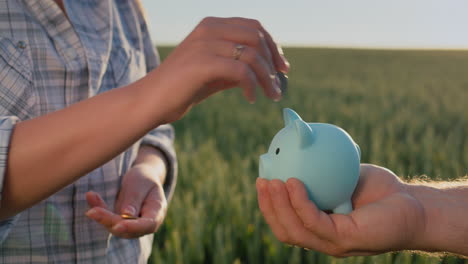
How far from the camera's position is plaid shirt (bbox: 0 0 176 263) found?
103 centimetres

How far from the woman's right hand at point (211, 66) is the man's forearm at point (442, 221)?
424 millimetres

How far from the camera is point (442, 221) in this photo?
3.15 ft

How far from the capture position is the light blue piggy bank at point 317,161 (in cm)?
89

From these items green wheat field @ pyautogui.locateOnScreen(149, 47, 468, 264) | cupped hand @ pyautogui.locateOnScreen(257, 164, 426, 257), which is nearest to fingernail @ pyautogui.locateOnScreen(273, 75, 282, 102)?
cupped hand @ pyautogui.locateOnScreen(257, 164, 426, 257)

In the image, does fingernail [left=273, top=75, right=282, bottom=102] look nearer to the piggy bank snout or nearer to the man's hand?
the piggy bank snout

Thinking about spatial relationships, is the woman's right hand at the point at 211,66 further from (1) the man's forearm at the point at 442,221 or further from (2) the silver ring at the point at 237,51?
(1) the man's forearm at the point at 442,221

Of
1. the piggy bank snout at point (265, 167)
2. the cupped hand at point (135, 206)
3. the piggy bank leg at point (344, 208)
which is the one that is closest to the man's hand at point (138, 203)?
the cupped hand at point (135, 206)

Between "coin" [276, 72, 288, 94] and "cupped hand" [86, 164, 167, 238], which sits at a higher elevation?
"coin" [276, 72, 288, 94]

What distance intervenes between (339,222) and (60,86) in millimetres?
631

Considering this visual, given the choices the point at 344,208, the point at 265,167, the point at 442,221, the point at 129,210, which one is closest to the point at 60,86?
the point at 129,210

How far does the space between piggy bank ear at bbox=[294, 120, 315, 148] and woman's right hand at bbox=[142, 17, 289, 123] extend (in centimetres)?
14

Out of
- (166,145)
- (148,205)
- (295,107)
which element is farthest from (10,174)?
(295,107)

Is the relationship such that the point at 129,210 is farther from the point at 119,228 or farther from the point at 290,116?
the point at 290,116

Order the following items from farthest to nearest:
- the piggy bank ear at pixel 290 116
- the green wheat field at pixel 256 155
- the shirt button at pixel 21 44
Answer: the green wheat field at pixel 256 155, the shirt button at pixel 21 44, the piggy bank ear at pixel 290 116
